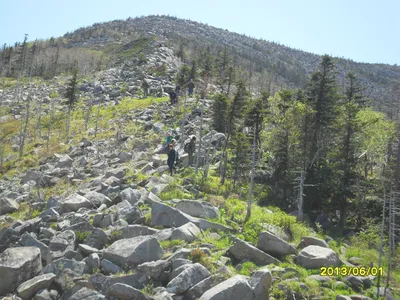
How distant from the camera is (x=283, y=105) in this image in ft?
105

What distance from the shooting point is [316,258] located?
11562 mm

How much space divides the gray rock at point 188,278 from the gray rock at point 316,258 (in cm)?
366

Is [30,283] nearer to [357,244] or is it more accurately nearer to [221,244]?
[221,244]

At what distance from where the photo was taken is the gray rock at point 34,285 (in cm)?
987

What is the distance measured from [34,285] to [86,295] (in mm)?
1688

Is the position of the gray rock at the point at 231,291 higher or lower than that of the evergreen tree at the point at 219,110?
lower

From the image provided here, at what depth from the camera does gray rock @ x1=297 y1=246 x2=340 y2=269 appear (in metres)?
11.5

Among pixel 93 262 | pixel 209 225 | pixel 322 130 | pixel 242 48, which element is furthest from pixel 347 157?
pixel 242 48

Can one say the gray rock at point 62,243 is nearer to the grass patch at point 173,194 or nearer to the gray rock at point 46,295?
the gray rock at point 46,295

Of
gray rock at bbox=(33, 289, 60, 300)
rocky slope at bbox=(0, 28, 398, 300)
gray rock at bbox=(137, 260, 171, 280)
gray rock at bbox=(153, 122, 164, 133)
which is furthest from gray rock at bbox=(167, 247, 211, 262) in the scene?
gray rock at bbox=(153, 122, 164, 133)

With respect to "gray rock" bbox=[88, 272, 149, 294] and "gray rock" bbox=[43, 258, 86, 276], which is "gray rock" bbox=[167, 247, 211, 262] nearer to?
"gray rock" bbox=[88, 272, 149, 294]

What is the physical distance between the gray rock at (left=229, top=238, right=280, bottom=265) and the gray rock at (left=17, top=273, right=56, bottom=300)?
5.61 meters

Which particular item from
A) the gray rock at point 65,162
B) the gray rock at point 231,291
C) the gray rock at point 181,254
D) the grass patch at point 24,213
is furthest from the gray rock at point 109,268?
the gray rock at point 65,162

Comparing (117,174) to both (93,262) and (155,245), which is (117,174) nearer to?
(93,262)
